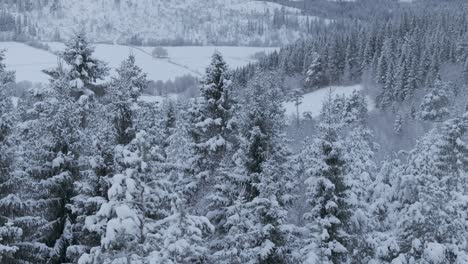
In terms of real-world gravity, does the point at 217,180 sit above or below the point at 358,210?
above

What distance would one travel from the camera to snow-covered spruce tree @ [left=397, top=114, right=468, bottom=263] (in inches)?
797

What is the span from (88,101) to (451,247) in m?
16.7

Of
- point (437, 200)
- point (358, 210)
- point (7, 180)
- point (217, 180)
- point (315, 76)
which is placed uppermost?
point (7, 180)

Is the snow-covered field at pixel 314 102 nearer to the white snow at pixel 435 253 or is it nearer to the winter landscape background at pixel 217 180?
the winter landscape background at pixel 217 180

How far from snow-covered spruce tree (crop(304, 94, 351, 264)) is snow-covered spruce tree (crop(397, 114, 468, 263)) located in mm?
2663

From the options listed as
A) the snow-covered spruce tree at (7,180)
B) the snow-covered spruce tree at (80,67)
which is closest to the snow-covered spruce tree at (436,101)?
the snow-covered spruce tree at (80,67)

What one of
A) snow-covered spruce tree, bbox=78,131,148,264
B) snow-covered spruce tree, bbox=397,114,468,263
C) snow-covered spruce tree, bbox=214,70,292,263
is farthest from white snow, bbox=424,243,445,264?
snow-covered spruce tree, bbox=78,131,148,264

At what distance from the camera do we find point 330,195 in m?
21.2

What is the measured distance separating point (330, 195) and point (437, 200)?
424cm

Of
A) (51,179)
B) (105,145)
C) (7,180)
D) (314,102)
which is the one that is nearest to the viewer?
(105,145)

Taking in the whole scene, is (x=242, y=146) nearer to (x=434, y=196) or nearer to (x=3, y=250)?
(x=434, y=196)

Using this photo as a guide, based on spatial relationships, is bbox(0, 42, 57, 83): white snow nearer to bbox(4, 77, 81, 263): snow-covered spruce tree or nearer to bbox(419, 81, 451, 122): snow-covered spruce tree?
bbox(419, 81, 451, 122): snow-covered spruce tree

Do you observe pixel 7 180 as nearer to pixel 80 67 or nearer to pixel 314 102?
pixel 80 67

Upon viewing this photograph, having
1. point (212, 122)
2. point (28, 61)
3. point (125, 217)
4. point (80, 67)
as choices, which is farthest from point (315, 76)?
point (125, 217)
